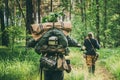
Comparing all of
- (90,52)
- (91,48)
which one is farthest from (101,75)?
(91,48)

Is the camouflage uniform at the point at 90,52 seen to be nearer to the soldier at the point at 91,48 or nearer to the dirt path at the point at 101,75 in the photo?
the soldier at the point at 91,48

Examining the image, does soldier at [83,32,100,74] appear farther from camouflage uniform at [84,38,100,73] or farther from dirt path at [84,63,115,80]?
dirt path at [84,63,115,80]

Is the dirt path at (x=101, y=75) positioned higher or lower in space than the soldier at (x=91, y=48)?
lower

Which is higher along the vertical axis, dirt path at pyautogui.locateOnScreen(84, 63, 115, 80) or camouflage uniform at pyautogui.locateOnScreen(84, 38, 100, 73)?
camouflage uniform at pyautogui.locateOnScreen(84, 38, 100, 73)

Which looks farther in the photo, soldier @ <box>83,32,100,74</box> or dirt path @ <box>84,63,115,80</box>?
soldier @ <box>83,32,100,74</box>

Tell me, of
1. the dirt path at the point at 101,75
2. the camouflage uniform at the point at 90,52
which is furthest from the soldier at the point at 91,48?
the dirt path at the point at 101,75

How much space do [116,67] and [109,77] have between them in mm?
724

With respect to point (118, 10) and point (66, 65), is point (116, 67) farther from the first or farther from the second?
point (118, 10)

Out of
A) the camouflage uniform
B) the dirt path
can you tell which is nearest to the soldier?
the camouflage uniform

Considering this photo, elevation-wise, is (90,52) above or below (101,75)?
above

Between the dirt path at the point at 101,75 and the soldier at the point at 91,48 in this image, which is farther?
the soldier at the point at 91,48

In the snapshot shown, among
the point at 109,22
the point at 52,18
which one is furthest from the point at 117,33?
the point at 52,18

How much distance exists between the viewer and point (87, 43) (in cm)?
1281

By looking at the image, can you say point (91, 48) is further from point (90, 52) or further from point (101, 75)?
point (101, 75)
